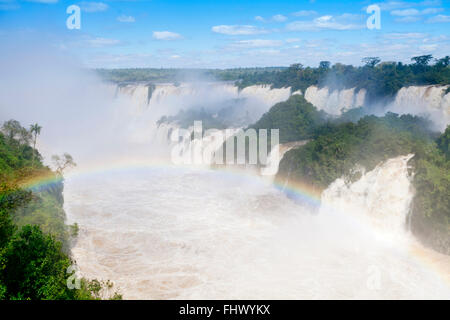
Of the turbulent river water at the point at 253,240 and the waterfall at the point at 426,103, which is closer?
the turbulent river water at the point at 253,240

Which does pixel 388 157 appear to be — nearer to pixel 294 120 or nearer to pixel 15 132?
pixel 294 120

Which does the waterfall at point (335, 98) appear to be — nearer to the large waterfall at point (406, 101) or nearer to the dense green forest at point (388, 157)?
the large waterfall at point (406, 101)

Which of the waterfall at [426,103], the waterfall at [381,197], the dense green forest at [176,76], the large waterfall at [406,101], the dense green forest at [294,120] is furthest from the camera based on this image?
the dense green forest at [176,76]

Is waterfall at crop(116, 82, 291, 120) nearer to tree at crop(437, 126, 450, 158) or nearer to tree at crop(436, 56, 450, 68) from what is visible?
tree at crop(436, 56, 450, 68)

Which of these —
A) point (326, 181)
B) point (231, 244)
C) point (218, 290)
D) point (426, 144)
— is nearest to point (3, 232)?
point (218, 290)

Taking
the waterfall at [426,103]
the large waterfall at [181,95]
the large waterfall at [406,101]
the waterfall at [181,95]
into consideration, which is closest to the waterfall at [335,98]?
the large waterfall at [406,101]

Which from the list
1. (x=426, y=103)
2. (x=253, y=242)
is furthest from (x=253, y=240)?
(x=426, y=103)

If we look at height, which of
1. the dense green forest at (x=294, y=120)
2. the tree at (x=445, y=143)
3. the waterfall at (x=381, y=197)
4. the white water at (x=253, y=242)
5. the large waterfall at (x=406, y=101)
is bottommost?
the white water at (x=253, y=242)
